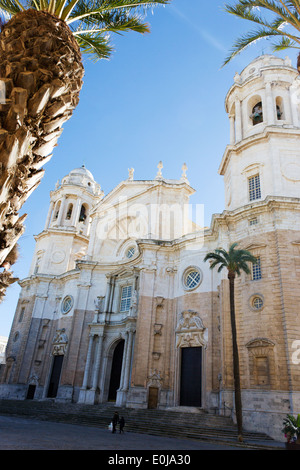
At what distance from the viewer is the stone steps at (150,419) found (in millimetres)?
17817

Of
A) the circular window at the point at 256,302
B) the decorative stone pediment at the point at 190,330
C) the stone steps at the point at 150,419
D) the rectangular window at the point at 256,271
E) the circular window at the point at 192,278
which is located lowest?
the stone steps at the point at 150,419

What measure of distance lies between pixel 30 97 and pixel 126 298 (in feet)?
91.8

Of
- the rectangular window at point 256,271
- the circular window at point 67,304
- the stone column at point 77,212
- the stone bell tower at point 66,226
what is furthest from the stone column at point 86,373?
the stone column at point 77,212

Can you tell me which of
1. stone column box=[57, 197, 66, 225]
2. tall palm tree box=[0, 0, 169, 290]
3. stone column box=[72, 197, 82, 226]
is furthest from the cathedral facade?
tall palm tree box=[0, 0, 169, 290]

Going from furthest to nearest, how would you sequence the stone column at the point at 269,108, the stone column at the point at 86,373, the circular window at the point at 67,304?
the circular window at the point at 67,304 < the stone column at the point at 86,373 < the stone column at the point at 269,108

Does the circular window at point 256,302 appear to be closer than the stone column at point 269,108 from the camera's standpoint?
Yes

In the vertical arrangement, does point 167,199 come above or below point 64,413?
above

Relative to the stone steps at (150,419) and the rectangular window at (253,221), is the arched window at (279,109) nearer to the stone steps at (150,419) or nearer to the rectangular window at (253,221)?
the rectangular window at (253,221)

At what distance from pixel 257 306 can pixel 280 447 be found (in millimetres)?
8125

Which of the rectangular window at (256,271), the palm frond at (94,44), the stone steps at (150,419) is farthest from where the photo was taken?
the rectangular window at (256,271)

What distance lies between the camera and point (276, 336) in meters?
20.0

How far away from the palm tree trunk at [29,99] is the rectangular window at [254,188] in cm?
2068
